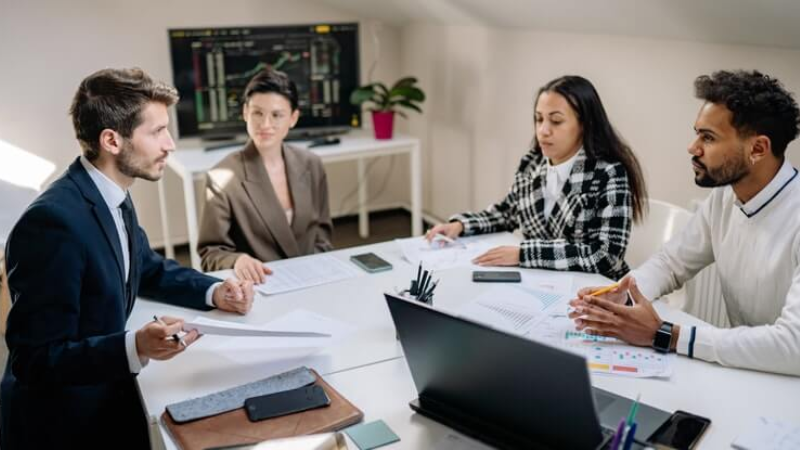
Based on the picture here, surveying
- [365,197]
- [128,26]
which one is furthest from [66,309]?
[365,197]

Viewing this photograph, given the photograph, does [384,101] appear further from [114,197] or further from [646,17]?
[114,197]

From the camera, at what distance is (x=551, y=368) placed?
1.17m

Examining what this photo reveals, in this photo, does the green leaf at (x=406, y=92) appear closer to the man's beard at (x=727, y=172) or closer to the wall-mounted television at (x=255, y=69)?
the wall-mounted television at (x=255, y=69)

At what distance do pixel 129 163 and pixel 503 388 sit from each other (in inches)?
40.6

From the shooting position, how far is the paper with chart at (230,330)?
1612 mm

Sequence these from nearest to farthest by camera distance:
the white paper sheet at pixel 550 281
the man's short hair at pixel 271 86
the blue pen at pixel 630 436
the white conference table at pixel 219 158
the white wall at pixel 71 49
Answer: the blue pen at pixel 630 436, the white paper sheet at pixel 550 281, the man's short hair at pixel 271 86, the white conference table at pixel 219 158, the white wall at pixel 71 49

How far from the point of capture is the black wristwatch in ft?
5.53

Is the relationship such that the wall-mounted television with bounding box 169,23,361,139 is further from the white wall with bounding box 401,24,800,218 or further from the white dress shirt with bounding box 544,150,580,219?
the white dress shirt with bounding box 544,150,580,219

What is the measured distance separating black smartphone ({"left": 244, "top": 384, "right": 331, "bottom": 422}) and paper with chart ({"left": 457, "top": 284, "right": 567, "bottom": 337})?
0.49 m

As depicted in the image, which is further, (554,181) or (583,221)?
(554,181)

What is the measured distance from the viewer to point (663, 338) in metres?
1.69

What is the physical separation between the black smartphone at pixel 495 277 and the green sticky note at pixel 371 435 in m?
0.79

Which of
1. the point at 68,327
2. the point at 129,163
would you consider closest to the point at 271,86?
the point at 129,163

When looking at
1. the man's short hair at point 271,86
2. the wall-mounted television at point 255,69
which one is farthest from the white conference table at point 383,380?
the wall-mounted television at point 255,69
